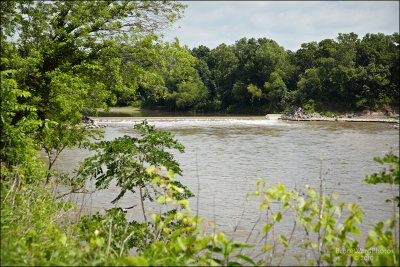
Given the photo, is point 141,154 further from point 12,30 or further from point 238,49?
point 238,49

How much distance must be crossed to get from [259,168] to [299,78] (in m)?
65.3

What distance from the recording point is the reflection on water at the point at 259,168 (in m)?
14.5

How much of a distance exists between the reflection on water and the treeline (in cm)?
3331

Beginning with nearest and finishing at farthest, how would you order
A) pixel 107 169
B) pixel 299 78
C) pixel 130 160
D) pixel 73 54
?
pixel 130 160 → pixel 107 169 → pixel 73 54 → pixel 299 78

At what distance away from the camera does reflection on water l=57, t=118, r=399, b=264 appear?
14477mm

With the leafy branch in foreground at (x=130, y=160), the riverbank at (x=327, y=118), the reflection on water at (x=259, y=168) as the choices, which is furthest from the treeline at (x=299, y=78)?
the leafy branch in foreground at (x=130, y=160)

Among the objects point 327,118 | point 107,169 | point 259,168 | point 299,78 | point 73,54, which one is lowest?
point 259,168

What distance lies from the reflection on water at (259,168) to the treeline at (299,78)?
3331 centimetres

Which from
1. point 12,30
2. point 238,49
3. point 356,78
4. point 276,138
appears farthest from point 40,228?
point 238,49

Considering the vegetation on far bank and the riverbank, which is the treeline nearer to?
the riverbank

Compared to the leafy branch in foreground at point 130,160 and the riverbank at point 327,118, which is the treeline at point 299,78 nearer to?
the riverbank at point 327,118

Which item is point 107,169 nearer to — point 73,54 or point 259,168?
point 73,54

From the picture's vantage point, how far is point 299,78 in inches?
3354

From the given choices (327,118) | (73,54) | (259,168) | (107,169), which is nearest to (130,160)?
(107,169)
